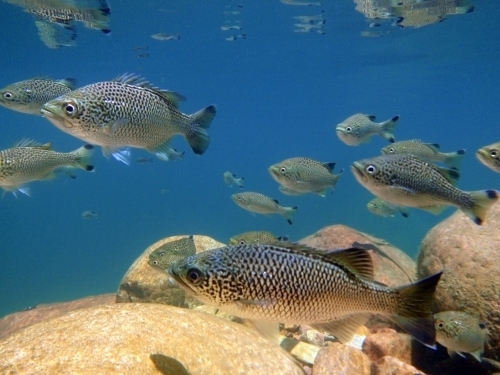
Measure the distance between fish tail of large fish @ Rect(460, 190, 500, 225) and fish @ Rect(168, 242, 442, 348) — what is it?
2075mm

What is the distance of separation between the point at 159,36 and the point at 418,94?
144 ft

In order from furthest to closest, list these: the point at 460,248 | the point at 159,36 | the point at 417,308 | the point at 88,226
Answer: the point at 88,226 < the point at 159,36 < the point at 460,248 < the point at 417,308

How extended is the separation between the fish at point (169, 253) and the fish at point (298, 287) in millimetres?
3154

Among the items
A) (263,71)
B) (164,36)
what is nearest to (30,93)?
(164,36)

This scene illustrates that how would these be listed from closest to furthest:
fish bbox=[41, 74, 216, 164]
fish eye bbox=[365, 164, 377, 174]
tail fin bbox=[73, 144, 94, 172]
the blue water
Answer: fish bbox=[41, 74, 216, 164] < fish eye bbox=[365, 164, 377, 174] < tail fin bbox=[73, 144, 94, 172] < the blue water

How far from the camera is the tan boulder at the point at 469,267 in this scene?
18.0 ft

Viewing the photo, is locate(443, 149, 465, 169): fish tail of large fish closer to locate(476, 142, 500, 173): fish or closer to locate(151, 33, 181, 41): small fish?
locate(476, 142, 500, 173): fish

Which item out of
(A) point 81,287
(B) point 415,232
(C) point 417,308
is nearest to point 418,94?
(B) point 415,232

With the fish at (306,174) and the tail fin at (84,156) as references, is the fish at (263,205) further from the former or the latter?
the tail fin at (84,156)

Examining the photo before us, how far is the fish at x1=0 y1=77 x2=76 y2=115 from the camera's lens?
231 inches

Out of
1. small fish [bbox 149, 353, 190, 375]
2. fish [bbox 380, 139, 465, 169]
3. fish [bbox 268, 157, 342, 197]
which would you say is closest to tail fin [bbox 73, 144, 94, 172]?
fish [bbox 268, 157, 342, 197]

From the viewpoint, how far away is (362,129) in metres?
7.72

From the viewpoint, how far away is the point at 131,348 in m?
3.60

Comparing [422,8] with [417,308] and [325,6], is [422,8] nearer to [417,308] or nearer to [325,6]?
[325,6]
